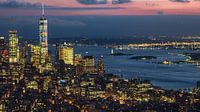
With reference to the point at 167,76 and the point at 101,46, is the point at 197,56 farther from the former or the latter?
the point at 101,46

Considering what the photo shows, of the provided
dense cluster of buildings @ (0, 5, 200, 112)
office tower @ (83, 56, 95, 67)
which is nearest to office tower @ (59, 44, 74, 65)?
dense cluster of buildings @ (0, 5, 200, 112)

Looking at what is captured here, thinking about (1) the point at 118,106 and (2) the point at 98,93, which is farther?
(2) the point at 98,93

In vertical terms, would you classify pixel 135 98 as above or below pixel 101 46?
above

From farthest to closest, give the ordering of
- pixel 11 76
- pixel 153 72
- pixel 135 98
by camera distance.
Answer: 1. pixel 153 72
2. pixel 11 76
3. pixel 135 98

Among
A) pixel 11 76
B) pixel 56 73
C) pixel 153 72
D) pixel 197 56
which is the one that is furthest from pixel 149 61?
pixel 11 76

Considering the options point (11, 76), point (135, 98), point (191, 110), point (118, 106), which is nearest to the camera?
point (191, 110)

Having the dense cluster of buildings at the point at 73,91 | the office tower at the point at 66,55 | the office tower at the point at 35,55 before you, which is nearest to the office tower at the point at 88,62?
the dense cluster of buildings at the point at 73,91

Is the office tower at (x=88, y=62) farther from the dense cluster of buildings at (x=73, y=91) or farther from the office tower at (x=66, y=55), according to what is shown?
the office tower at (x=66, y=55)
